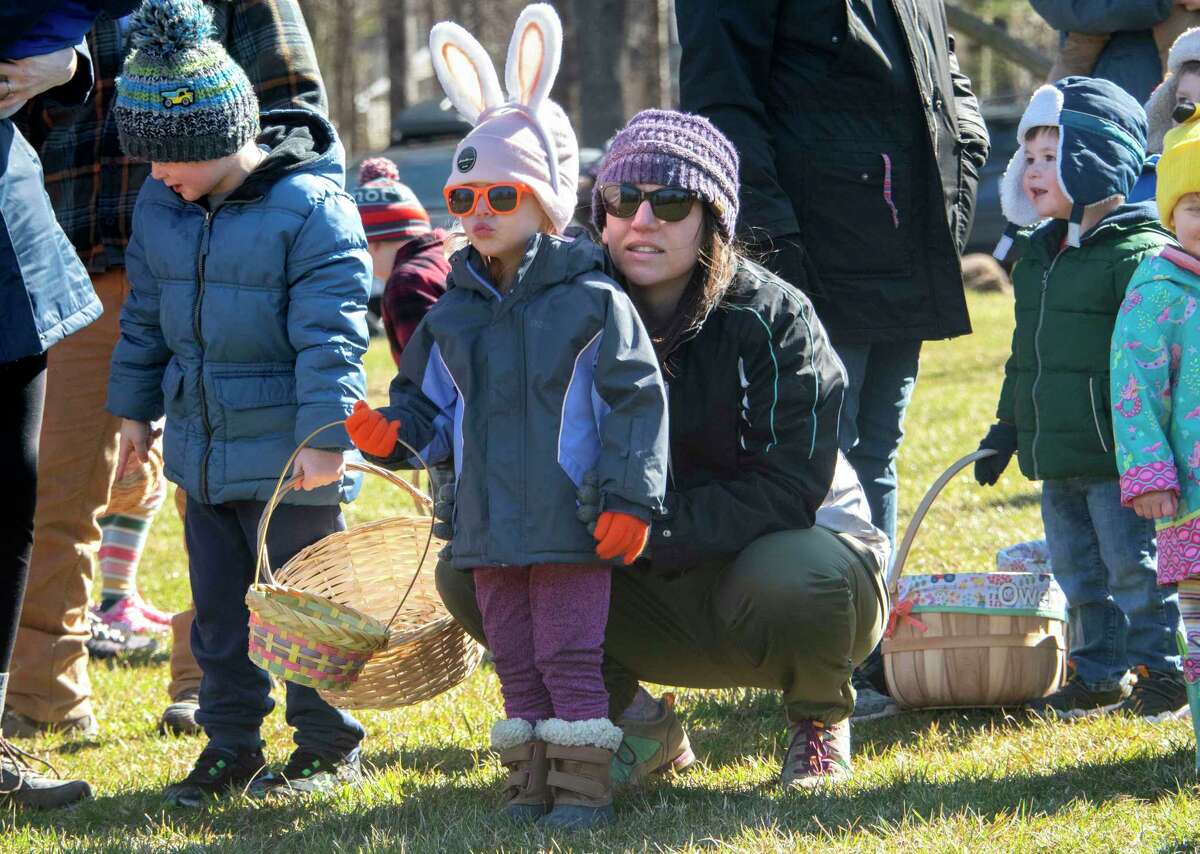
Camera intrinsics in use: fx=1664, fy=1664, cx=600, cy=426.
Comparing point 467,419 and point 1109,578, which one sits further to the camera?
point 1109,578

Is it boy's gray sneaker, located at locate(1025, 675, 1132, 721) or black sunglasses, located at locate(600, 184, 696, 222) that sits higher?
black sunglasses, located at locate(600, 184, 696, 222)

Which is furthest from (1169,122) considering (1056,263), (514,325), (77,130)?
(77,130)

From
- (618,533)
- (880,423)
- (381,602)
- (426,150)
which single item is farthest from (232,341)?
(426,150)

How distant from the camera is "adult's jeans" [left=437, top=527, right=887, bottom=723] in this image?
346 cm

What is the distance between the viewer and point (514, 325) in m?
3.33

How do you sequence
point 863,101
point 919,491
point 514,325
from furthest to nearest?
1. point 919,491
2. point 863,101
3. point 514,325

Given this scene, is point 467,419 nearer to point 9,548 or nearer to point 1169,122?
point 9,548

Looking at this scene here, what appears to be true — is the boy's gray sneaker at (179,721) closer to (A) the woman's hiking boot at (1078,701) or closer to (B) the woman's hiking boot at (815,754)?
(B) the woman's hiking boot at (815,754)


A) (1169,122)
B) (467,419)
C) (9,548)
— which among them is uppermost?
(1169,122)

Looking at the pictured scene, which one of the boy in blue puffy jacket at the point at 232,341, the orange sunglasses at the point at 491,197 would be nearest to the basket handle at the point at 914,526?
the boy in blue puffy jacket at the point at 232,341

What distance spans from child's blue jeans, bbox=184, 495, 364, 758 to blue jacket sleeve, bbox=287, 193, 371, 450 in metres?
0.32

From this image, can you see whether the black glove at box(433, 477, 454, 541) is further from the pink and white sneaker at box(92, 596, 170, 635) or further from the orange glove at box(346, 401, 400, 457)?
the pink and white sneaker at box(92, 596, 170, 635)

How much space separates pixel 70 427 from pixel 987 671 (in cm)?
257

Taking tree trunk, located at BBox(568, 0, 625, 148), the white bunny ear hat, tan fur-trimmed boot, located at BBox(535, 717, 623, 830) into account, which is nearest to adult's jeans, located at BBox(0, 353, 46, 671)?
the white bunny ear hat
